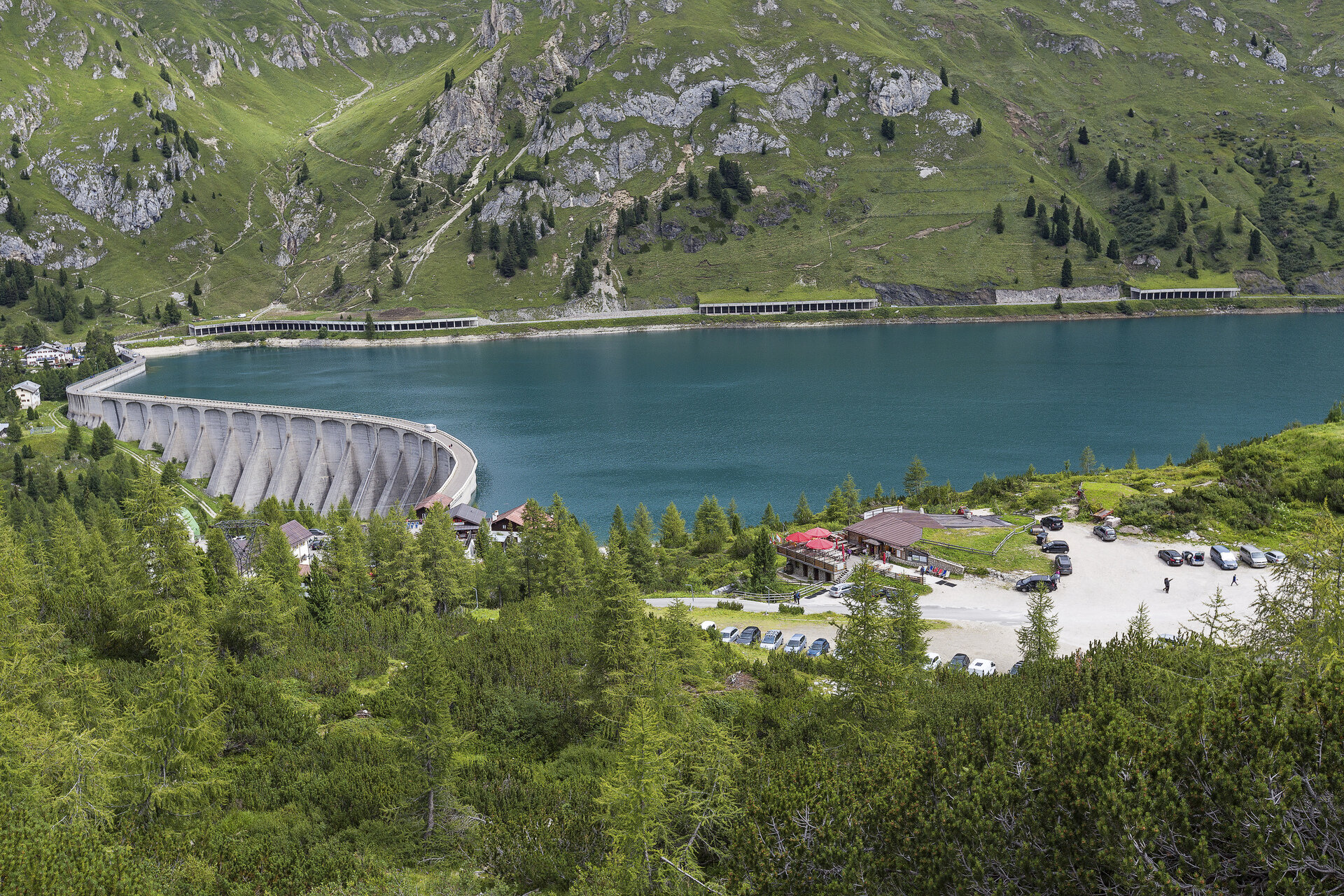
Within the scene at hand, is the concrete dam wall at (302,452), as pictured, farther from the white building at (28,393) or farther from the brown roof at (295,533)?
the white building at (28,393)

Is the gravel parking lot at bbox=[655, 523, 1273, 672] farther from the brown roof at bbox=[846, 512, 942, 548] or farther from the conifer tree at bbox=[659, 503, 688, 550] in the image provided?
the conifer tree at bbox=[659, 503, 688, 550]

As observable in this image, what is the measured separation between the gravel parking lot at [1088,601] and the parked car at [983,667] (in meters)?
0.73

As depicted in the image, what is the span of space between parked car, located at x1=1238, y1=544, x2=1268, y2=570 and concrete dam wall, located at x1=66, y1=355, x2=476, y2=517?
239 ft

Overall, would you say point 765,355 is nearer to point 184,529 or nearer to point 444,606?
point 444,606

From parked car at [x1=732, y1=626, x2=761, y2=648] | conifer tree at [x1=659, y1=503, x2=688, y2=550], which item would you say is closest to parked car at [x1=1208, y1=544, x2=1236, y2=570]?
parked car at [x1=732, y1=626, x2=761, y2=648]

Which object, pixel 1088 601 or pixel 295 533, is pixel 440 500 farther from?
pixel 1088 601

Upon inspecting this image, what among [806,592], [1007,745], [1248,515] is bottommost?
[806,592]

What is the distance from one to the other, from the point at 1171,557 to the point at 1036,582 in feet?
30.5

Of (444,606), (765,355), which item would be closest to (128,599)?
(444,606)

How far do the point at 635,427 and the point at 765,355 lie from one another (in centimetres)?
7278

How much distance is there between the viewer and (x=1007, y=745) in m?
17.8

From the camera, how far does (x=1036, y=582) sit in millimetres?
51531

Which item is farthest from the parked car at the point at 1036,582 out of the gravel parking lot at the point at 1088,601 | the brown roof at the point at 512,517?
the brown roof at the point at 512,517

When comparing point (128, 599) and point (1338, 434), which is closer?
point (128, 599)
